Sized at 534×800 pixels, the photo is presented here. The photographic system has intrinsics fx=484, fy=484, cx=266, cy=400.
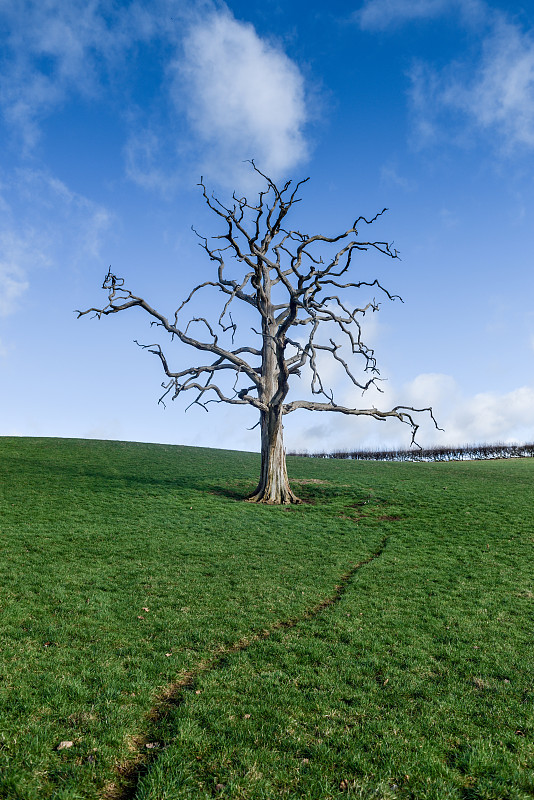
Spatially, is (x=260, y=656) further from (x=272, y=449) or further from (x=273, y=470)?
(x=272, y=449)

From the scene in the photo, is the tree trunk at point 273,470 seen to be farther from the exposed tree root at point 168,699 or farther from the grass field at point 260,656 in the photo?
the exposed tree root at point 168,699

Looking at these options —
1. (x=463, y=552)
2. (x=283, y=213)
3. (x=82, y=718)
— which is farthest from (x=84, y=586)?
(x=283, y=213)

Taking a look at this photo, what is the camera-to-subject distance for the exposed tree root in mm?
6363

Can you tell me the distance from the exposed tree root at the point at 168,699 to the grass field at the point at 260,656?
4 cm

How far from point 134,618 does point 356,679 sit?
5.98 meters

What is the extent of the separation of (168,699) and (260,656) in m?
2.49

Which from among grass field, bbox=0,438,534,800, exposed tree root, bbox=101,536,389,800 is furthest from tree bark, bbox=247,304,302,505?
exposed tree root, bbox=101,536,389,800

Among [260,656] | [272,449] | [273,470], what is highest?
[272,449]

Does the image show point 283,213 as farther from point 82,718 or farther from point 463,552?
point 82,718

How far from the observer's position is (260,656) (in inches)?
413

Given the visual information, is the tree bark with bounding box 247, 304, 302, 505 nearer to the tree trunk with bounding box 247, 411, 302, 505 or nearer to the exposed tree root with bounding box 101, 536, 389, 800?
the tree trunk with bounding box 247, 411, 302, 505

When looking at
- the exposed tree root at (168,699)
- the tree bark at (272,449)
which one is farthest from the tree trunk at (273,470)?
the exposed tree root at (168,699)

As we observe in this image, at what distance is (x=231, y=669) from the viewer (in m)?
9.74

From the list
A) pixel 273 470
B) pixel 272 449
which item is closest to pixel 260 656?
pixel 273 470
